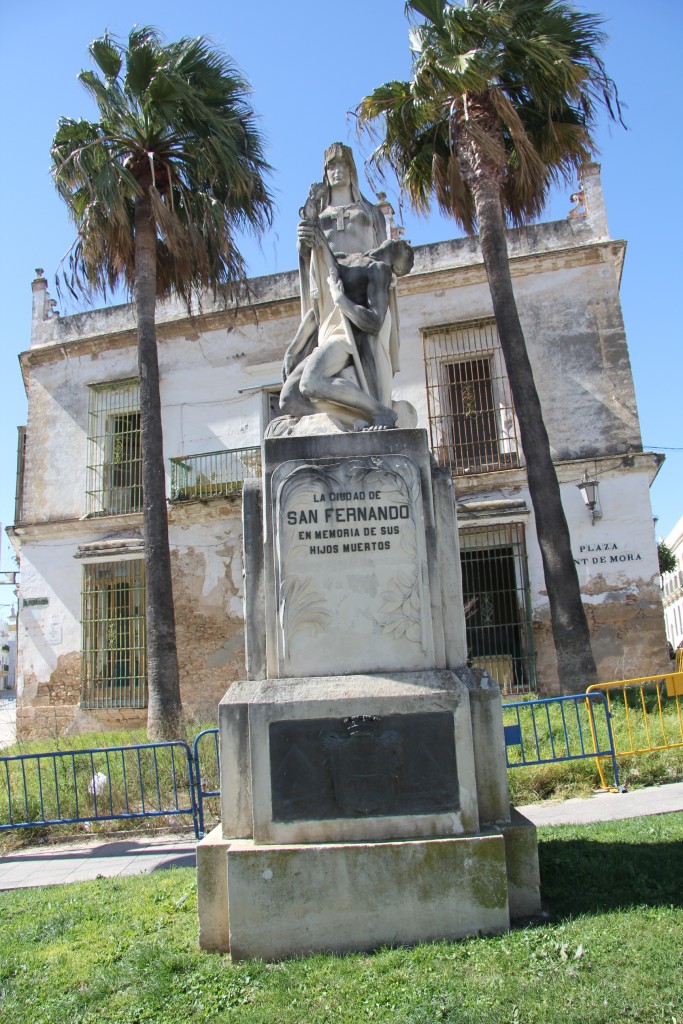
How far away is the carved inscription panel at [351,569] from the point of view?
3.77 metres

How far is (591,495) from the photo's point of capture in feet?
45.9

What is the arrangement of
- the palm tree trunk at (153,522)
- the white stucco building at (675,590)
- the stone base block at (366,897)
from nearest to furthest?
1. the stone base block at (366,897)
2. the palm tree trunk at (153,522)
3. the white stucco building at (675,590)

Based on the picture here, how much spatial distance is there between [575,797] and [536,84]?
10.0 meters

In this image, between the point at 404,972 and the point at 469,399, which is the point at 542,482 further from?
the point at 404,972

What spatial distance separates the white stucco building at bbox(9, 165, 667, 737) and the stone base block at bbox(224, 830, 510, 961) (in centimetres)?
1112

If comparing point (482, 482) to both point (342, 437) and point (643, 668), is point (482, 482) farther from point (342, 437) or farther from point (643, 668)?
point (342, 437)

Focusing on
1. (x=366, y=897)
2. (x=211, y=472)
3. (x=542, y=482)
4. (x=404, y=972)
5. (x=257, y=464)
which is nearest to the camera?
(x=404, y=972)

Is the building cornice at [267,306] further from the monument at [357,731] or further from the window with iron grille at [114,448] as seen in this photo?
the monument at [357,731]

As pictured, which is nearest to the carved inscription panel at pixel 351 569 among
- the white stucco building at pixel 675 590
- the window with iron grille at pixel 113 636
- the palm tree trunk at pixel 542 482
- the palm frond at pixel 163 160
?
the palm tree trunk at pixel 542 482

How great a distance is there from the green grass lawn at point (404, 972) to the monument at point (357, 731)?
0.57ft

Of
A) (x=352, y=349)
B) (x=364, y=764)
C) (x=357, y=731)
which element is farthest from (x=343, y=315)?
(x=364, y=764)

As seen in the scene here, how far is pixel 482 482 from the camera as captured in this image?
15.0 metres

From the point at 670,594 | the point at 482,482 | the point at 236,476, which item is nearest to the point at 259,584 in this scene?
the point at 482,482

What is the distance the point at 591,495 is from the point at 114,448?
35.9 ft
